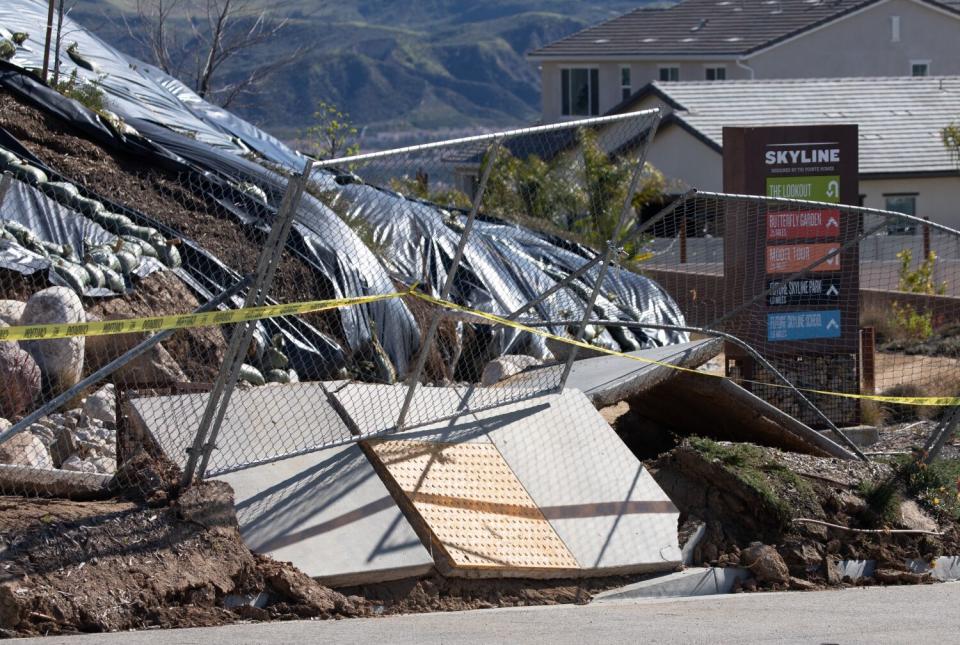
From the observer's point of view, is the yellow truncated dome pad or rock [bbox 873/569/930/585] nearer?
the yellow truncated dome pad

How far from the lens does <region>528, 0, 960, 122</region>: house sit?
43.2 m

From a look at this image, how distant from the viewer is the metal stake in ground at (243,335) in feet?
19.0

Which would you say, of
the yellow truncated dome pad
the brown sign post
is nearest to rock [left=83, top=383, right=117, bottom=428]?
the yellow truncated dome pad

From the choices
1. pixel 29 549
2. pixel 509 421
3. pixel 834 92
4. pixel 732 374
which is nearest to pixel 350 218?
pixel 732 374

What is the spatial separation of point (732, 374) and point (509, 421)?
419cm

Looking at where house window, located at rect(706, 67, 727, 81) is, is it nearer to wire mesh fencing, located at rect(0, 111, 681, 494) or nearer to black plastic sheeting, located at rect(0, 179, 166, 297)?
wire mesh fencing, located at rect(0, 111, 681, 494)

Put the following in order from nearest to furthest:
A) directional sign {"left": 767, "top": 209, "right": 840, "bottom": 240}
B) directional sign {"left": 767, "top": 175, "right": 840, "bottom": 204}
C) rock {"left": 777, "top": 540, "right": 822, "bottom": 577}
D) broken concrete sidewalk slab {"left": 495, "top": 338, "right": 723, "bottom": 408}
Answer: rock {"left": 777, "top": 540, "right": 822, "bottom": 577} → broken concrete sidewalk slab {"left": 495, "top": 338, "right": 723, "bottom": 408} → directional sign {"left": 767, "top": 209, "right": 840, "bottom": 240} → directional sign {"left": 767, "top": 175, "right": 840, "bottom": 204}

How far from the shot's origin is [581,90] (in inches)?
1777

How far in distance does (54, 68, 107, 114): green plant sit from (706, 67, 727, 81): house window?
32.5 m

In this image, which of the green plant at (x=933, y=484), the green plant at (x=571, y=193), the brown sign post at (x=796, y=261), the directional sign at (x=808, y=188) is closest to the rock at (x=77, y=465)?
the green plant at (x=933, y=484)

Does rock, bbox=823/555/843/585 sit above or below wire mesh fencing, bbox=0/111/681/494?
below

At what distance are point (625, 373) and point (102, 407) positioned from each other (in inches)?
139

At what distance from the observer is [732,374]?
37.7 feet

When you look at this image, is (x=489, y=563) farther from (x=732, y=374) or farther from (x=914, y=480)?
(x=732, y=374)
